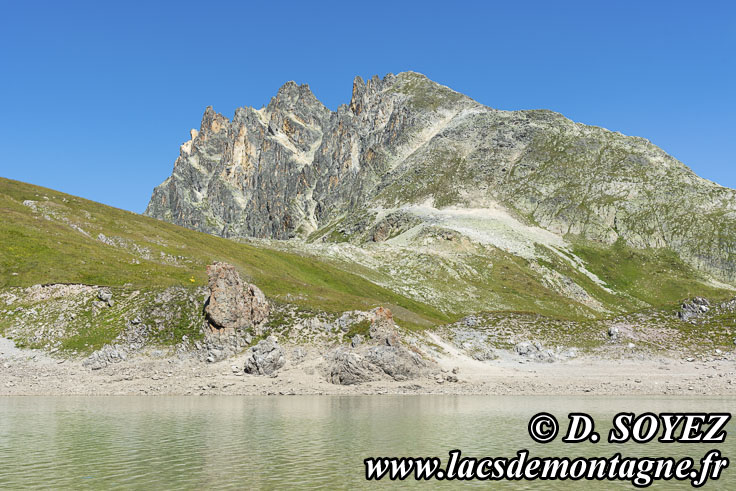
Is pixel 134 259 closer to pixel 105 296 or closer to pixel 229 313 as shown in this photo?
pixel 105 296

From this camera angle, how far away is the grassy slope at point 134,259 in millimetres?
78500

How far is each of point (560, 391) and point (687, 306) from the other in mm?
34474

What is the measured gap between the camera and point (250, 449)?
83.8 ft

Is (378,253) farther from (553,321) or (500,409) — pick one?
(500,409)

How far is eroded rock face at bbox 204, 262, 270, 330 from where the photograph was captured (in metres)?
64.4

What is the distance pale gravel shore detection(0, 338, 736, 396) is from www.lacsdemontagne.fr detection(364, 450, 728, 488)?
102 feet

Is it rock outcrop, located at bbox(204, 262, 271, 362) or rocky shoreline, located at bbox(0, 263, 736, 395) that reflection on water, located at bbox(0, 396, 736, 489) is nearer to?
rocky shoreline, located at bbox(0, 263, 736, 395)

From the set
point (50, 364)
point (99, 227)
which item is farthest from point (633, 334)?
point (99, 227)

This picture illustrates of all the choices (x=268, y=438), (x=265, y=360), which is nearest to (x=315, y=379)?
(x=265, y=360)

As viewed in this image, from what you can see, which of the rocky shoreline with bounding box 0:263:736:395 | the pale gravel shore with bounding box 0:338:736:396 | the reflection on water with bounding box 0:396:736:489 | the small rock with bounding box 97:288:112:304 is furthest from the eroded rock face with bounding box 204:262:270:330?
the reflection on water with bounding box 0:396:736:489

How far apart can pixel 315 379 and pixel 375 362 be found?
6.87 metres

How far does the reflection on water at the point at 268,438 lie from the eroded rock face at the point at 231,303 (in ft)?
60.5

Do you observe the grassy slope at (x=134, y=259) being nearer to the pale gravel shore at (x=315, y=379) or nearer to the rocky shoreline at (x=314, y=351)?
the rocky shoreline at (x=314, y=351)

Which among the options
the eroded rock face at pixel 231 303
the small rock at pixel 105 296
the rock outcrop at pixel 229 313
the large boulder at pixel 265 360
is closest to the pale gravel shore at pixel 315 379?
the large boulder at pixel 265 360
